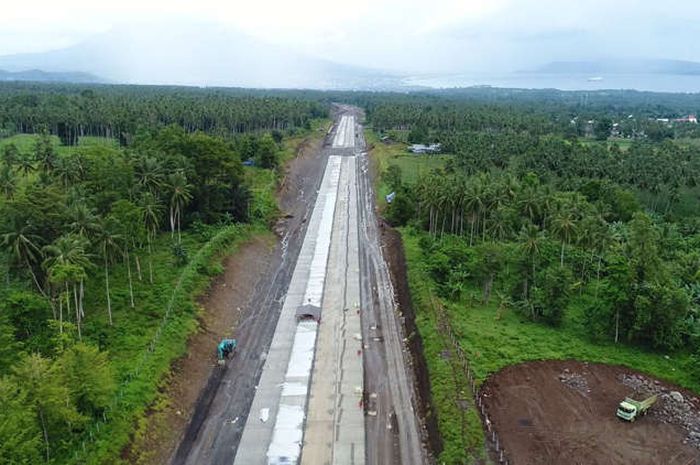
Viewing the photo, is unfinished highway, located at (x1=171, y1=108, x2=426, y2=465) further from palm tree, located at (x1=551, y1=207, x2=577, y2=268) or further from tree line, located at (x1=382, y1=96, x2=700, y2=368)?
palm tree, located at (x1=551, y1=207, x2=577, y2=268)

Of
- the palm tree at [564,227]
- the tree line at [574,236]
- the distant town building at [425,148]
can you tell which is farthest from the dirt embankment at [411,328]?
the distant town building at [425,148]

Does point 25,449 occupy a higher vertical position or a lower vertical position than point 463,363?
higher

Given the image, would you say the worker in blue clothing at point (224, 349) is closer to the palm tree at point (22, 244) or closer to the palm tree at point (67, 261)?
the palm tree at point (67, 261)

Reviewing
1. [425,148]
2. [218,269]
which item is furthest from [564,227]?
[425,148]

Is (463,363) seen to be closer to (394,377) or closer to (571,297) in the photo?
(394,377)

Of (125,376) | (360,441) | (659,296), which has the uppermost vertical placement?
(659,296)

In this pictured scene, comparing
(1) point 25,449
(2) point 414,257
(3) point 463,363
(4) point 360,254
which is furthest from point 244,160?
(1) point 25,449

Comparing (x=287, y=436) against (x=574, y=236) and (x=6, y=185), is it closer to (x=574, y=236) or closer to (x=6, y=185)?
(x=574, y=236)
